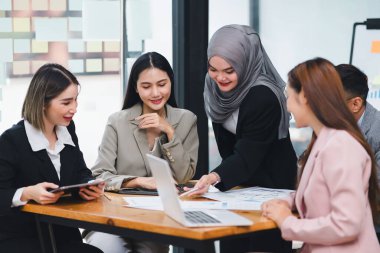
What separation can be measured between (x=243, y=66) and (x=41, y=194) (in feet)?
3.29

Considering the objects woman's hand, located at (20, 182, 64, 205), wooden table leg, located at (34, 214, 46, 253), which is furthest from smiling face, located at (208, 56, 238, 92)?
wooden table leg, located at (34, 214, 46, 253)

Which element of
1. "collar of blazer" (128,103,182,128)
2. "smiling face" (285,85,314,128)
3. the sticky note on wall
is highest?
the sticky note on wall

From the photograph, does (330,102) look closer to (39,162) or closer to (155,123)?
(155,123)

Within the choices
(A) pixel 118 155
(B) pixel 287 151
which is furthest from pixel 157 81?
(B) pixel 287 151

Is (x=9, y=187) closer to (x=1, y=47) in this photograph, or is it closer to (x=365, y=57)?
(x=1, y=47)

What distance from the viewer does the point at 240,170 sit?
3348mm

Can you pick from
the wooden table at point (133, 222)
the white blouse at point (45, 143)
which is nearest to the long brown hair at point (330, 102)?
the wooden table at point (133, 222)

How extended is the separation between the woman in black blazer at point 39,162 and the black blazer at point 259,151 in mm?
557

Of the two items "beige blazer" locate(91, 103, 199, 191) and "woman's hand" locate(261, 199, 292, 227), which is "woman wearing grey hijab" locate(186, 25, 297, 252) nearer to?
"beige blazer" locate(91, 103, 199, 191)

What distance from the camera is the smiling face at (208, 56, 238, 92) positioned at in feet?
11.2

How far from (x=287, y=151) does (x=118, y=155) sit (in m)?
0.75

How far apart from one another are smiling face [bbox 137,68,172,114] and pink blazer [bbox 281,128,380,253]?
1003 millimetres

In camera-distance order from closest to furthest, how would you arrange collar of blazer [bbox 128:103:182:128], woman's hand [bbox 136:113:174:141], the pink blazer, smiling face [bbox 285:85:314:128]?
the pink blazer → smiling face [bbox 285:85:314:128] → woman's hand [bbox 136:113:174:141] → collar of blazer [bbox 128:103:182:128]

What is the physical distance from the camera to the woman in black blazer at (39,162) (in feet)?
10.4
